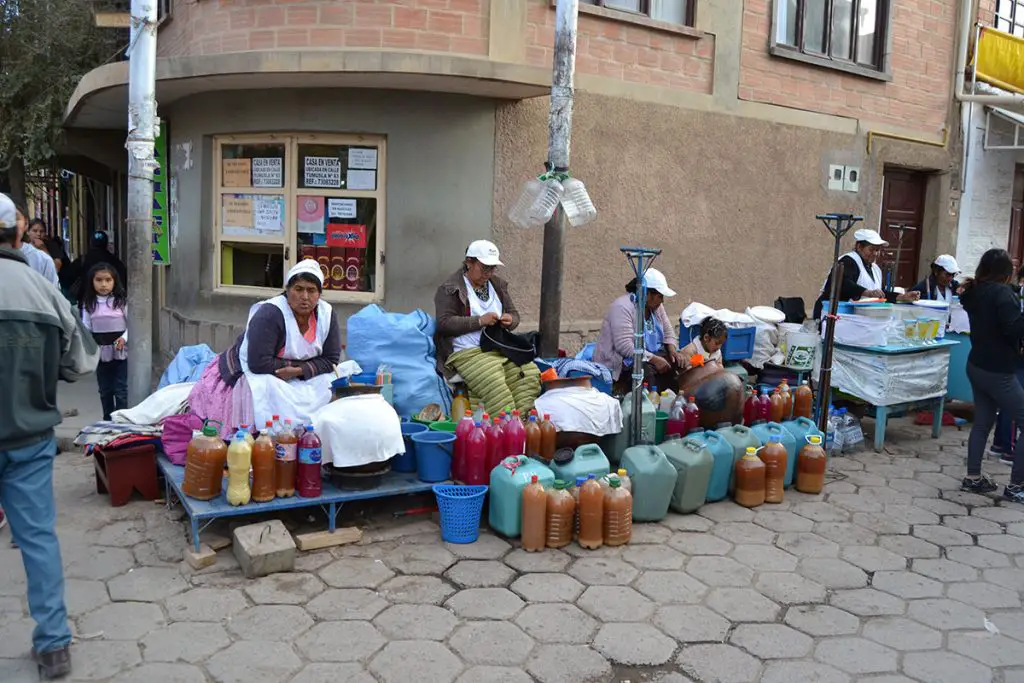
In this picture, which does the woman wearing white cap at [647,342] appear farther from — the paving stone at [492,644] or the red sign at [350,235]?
the paving stone at [492,644]

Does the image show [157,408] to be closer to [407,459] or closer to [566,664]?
[407,459]

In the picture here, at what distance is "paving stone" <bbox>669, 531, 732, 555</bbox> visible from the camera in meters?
4.91

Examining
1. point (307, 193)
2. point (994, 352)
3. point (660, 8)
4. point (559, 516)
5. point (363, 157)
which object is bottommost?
point (559, 516)

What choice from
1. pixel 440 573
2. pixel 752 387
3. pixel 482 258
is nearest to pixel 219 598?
pixel 440 573

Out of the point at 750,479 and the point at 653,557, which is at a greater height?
the point at 750,479

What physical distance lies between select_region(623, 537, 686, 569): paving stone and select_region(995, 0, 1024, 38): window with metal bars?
39.4 feet

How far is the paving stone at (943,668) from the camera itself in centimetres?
360

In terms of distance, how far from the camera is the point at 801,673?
3596 mm

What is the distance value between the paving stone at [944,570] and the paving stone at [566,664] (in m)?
2.25

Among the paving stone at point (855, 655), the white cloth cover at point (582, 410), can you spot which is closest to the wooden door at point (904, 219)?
the white cloth cover at point (582, 410)

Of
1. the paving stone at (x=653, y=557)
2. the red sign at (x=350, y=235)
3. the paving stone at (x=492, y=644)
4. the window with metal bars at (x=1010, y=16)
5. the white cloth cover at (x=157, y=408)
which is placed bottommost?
the paving stone at (x=492, y=644)

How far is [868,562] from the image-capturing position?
191 inches

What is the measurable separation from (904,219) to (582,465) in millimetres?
9625

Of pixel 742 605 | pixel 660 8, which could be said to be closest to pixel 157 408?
pixel 742 605
